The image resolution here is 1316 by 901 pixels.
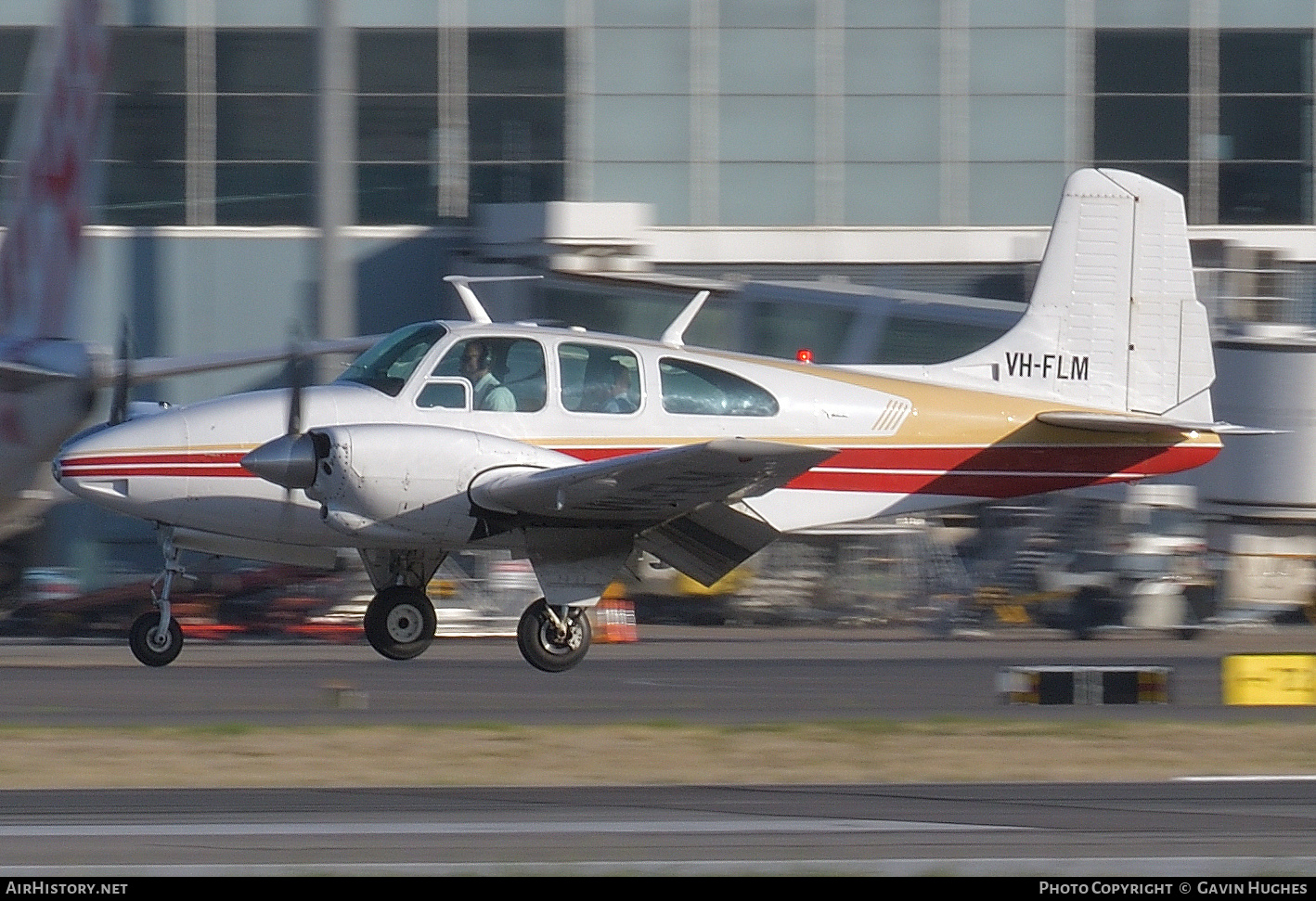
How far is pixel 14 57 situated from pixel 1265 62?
59.1ft

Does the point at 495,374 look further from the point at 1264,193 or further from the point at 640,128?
the point at 1264,193

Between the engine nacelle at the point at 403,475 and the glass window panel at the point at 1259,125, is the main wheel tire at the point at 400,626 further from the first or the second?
the glass window panel at the point at 1259,125

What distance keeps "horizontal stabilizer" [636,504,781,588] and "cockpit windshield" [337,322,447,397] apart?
2.05 meters

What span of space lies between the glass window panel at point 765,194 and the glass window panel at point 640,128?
793 mm

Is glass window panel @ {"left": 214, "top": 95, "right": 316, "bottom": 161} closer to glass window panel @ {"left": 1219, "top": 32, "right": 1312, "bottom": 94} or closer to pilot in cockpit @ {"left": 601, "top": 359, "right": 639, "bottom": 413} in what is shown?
glass window panel @ {"left": 1219, "top": 32, "right": 1312, "bottom": 94}

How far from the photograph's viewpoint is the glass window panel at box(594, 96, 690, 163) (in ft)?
81.9

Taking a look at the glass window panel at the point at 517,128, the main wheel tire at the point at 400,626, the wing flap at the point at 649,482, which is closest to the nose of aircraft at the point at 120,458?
the main wheel tire at the point at 400,626

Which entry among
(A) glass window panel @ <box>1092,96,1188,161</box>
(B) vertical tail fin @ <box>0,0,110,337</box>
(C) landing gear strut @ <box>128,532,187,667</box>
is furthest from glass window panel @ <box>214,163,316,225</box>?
(C) landing gear strut @ <box>128,532,187,667</box>

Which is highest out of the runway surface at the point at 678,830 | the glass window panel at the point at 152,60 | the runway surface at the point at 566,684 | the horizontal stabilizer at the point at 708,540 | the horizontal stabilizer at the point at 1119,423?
the glass window panel at the point at 152,60

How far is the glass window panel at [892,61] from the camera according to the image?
25.0 m

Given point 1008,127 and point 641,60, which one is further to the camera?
point 1008,127

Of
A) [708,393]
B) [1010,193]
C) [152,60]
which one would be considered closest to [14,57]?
[152,60]

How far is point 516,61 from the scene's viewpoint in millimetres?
24938

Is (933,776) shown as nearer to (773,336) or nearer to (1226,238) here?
(773,336)
